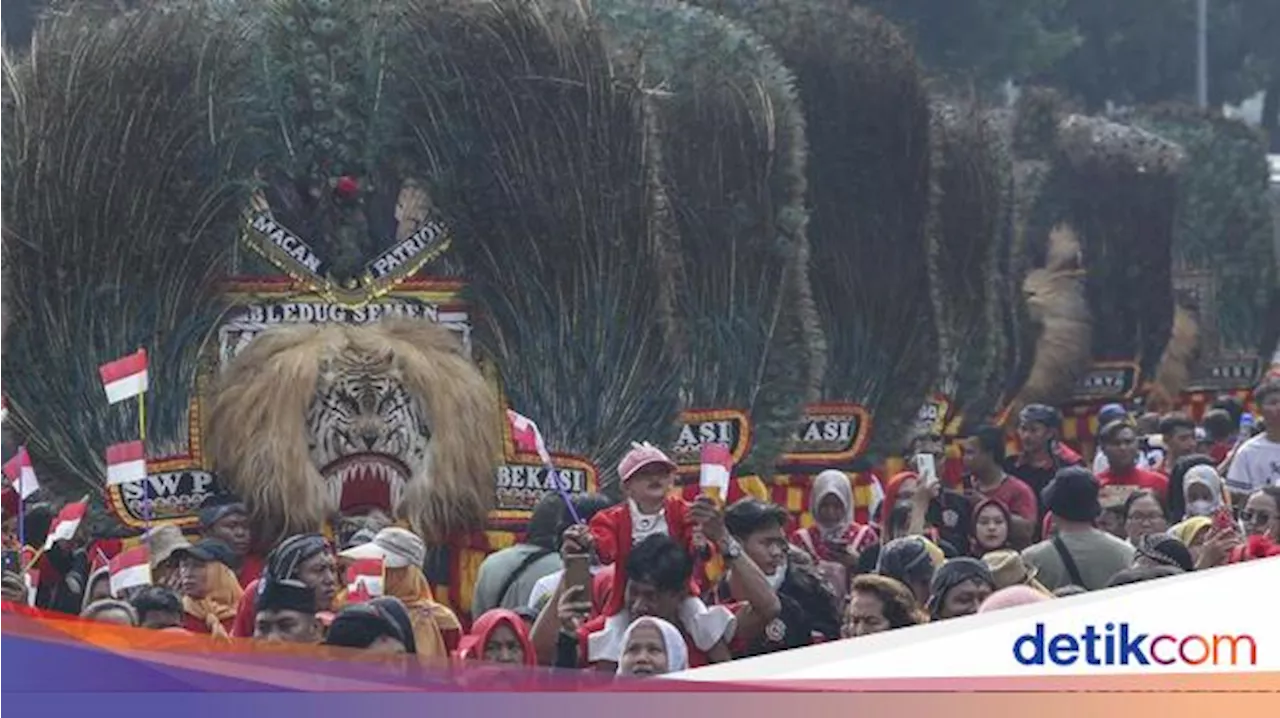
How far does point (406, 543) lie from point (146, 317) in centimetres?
342

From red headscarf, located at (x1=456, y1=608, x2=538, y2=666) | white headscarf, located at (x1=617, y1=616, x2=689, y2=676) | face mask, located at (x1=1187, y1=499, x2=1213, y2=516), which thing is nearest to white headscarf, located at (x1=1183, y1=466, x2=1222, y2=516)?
face mask, located at (x1=1187, y1=499, x2=1213, y2=516)

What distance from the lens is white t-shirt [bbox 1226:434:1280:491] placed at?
567 inches

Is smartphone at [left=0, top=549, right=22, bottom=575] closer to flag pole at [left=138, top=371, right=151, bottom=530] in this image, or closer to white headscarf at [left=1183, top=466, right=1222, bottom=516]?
flag pole at [left=138, top=371, right=151, bottom=530]

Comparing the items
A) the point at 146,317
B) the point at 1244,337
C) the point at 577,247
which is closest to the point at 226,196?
the point at 146,317

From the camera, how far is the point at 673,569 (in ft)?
29.0

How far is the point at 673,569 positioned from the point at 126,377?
406cm

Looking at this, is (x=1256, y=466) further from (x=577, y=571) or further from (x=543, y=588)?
(x=577, y=571)

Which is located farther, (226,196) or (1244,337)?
(1244,337)

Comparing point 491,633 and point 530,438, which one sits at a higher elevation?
point 530,438

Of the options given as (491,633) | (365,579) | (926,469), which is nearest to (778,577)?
(365,579)

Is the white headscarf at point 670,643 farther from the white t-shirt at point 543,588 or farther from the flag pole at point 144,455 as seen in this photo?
the flag pole at point 144,455

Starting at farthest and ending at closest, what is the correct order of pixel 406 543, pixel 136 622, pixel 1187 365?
pixel 1187 365 → pixel 406 543 → pixel 136 622

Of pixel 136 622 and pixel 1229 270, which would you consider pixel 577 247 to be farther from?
pixel 1229 270

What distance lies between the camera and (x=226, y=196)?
13734 mm
